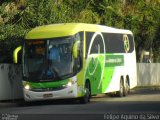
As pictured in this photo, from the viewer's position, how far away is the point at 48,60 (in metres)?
28.2

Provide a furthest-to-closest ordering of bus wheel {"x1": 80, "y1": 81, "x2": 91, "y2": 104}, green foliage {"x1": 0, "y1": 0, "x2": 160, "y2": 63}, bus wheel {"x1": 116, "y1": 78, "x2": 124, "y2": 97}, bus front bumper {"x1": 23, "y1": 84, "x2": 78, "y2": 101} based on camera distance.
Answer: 1. green foliage {"x1": 0, "y1": 0, "x2": 160, "y2": 63}
2. bus wheel {"x1": 116, "y1": 78, "x2": 124, "y2": 97}
3. bus wheel {"x1": 80, "y1": 81, "x2": 91, "y2": 104}
4. bus front bumper {"x1": 23, "y1": 84, "x2": 78, "y2": 101}

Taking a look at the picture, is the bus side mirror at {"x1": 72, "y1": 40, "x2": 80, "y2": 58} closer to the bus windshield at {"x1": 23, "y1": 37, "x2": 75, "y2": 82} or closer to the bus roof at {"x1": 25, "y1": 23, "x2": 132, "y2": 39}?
the bus windshield at {"x1": 23, "y1": 37, "x2": 75, "y2": 82}

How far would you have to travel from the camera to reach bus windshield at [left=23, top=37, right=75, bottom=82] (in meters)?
27.9

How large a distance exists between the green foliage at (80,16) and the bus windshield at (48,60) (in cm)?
693

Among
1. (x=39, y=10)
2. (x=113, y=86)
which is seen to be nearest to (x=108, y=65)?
(x=113, y=86)

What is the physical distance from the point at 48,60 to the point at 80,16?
1560 centimetres

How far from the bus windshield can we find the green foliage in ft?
22.7

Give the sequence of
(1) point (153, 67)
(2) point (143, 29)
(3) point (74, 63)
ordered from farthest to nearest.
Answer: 1. (1) point (153, 67)
2. (2) point (143, 29)
3. (3) point (74, 63)

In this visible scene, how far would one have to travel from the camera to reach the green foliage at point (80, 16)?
118 ft

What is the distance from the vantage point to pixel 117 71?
34188 mm

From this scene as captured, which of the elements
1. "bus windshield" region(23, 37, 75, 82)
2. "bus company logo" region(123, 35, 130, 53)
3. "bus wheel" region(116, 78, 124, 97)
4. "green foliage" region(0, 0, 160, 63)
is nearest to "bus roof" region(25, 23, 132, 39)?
"bus windshield" region(23, 37, 75, 82)

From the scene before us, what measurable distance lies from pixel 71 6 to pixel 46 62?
15650 mm

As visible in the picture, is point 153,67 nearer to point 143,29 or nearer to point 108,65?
point 143,29

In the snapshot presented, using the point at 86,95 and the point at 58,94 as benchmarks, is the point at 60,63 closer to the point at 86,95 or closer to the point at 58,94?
the point at 58,94
